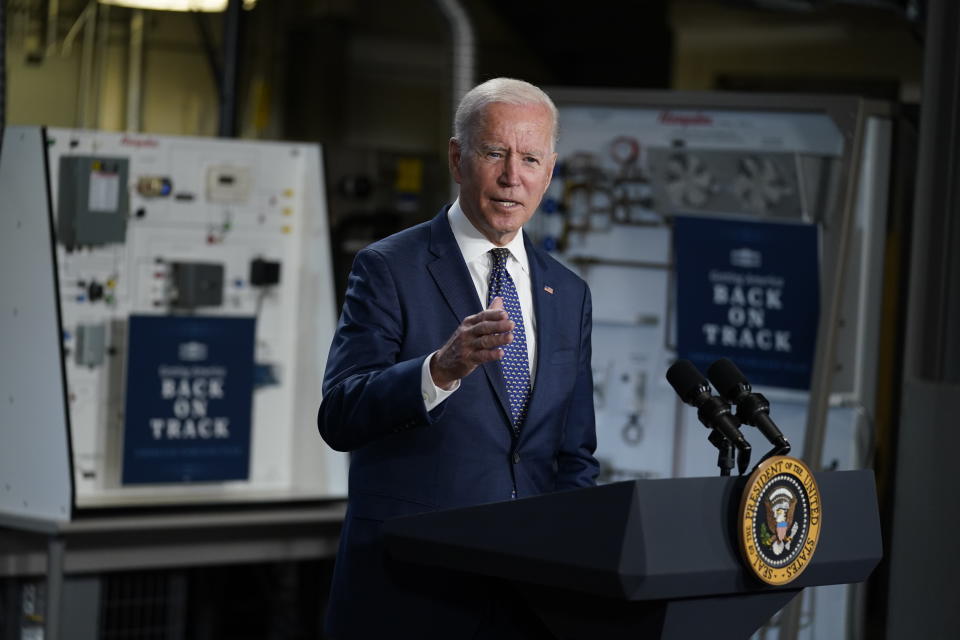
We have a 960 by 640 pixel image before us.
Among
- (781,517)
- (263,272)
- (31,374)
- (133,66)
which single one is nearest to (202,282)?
(263,272)

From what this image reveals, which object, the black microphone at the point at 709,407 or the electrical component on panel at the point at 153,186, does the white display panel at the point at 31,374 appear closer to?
the electrical component on panel at the point at 153,186

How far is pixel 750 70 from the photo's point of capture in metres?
7.45

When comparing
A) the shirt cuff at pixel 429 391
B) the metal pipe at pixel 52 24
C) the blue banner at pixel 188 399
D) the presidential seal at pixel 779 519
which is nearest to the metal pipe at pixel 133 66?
the metal pipe at pixel 52 24

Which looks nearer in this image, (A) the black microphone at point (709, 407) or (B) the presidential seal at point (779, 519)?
(B) the presidential seal at point (779, 519)

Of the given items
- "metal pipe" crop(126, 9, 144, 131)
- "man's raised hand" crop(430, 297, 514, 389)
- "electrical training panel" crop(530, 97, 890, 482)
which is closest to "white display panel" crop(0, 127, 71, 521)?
"electrical training panel" crop(530, 97, 890, 482)

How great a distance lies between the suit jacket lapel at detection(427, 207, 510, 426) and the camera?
2.04 meters

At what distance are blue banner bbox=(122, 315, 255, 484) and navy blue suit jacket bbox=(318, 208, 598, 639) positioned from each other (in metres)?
2.35

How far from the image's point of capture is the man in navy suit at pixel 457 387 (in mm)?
1975

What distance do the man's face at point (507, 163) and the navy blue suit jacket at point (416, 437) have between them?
10cm

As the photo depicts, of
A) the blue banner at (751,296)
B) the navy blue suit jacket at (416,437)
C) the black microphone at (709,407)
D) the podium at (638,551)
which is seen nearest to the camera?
the podium at (638,551)

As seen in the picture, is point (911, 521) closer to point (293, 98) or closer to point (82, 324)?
point (82, 324)

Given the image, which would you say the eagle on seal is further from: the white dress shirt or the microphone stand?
the white dress shirt

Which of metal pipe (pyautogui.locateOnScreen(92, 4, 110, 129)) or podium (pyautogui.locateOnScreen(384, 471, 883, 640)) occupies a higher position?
metal pipe (pyautogui.locateOnScreen(92, 4, 110, 129))

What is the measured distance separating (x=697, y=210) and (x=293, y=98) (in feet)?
15.2
